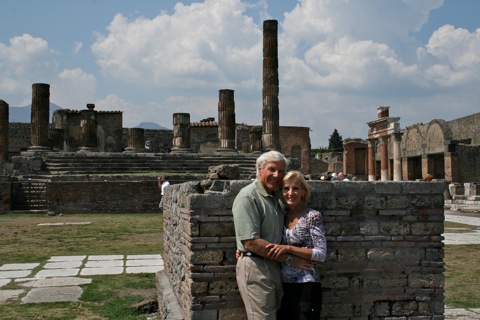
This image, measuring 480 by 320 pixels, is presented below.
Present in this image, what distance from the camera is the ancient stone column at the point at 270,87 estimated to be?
27297mm

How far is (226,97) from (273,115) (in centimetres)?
266

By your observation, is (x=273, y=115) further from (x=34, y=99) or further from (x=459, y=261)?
(x=459, y=261)

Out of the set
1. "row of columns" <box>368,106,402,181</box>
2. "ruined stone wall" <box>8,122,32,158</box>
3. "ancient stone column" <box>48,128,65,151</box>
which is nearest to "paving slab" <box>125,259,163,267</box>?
"row of columns" <box>368,106,402,181</box>

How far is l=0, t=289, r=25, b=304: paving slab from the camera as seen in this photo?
20.5ft

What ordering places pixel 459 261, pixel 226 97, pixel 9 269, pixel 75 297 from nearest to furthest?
pixel 75 297 < pixel 9 269 < pixel 459 261 < pixel 226 97

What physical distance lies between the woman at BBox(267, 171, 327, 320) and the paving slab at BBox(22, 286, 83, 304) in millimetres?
3549

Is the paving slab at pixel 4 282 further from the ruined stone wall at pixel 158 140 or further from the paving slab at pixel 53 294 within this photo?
the ruined stone wall at pixel 158 140

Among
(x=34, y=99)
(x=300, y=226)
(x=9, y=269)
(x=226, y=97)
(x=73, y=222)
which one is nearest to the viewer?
(x=300, y=226)

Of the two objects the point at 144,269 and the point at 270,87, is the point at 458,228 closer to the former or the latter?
the point at 144,269

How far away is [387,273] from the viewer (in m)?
4.30

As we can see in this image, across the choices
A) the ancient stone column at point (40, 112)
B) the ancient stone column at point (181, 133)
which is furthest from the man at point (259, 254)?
the ancient stone column at point (181, 133)

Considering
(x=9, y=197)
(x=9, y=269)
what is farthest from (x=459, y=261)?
(x=9, y=197)

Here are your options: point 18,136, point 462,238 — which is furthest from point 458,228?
point 18,136

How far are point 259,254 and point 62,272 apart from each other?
5.20 metres
